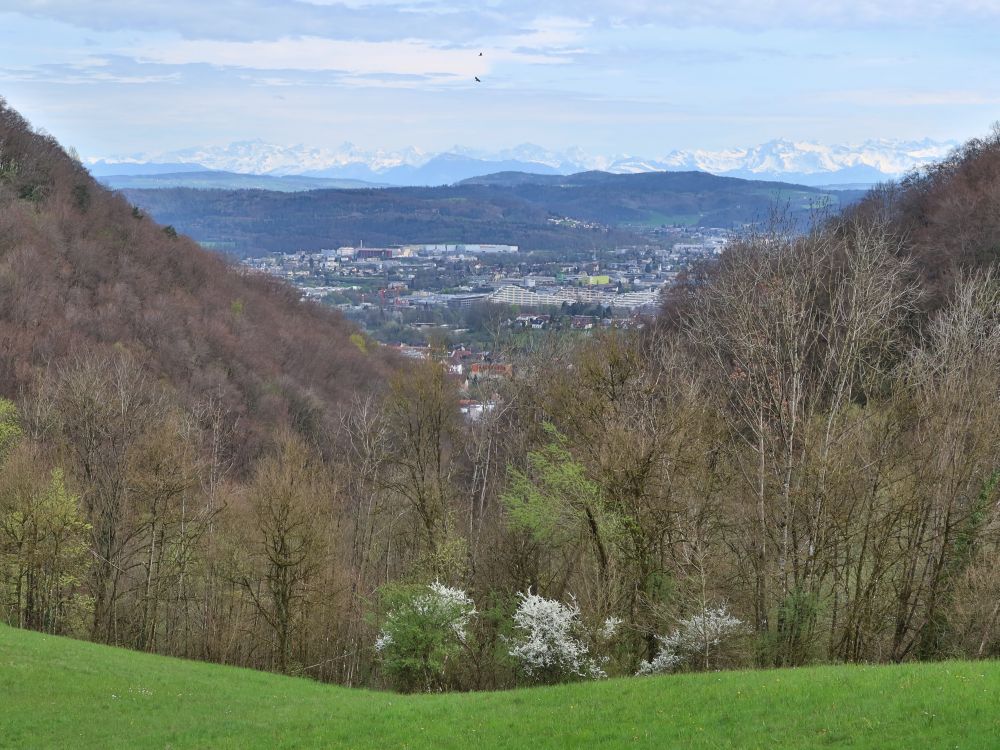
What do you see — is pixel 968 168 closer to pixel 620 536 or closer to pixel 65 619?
pixel 620 536

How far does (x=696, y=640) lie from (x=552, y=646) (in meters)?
3.28

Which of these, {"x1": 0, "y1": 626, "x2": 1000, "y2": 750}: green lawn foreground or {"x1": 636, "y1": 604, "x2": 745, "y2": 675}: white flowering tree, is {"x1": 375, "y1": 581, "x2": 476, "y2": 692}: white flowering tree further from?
{"x1": 636, "y1": 604, "x2": 745, "y2": 675}: white flowering tree

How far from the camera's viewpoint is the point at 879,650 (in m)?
22.4

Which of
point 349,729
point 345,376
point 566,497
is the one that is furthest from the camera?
point 345,376

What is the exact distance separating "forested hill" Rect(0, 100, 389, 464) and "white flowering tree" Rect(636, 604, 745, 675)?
121 ft

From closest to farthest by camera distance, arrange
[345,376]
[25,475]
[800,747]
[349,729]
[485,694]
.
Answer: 1. [800,747]
2. [349,729]
3. [485,694]
4. [25,475]
5. [345,376]

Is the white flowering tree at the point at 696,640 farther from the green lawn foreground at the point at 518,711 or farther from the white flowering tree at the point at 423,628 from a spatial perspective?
the white flowering tree at the point at 423,628

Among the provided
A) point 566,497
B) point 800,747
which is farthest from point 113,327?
point 800,747

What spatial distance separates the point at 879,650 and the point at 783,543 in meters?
3.39

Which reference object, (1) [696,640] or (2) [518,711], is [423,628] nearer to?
(1) [696,640]

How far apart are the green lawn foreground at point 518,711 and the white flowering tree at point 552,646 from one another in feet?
8.06

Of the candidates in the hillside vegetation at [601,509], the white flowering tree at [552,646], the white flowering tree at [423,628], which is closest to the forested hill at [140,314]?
the hillside vegetation at [601,509]

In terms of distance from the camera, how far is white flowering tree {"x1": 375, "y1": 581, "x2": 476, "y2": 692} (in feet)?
80.7

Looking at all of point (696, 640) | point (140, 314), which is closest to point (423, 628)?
point (696, 640)
